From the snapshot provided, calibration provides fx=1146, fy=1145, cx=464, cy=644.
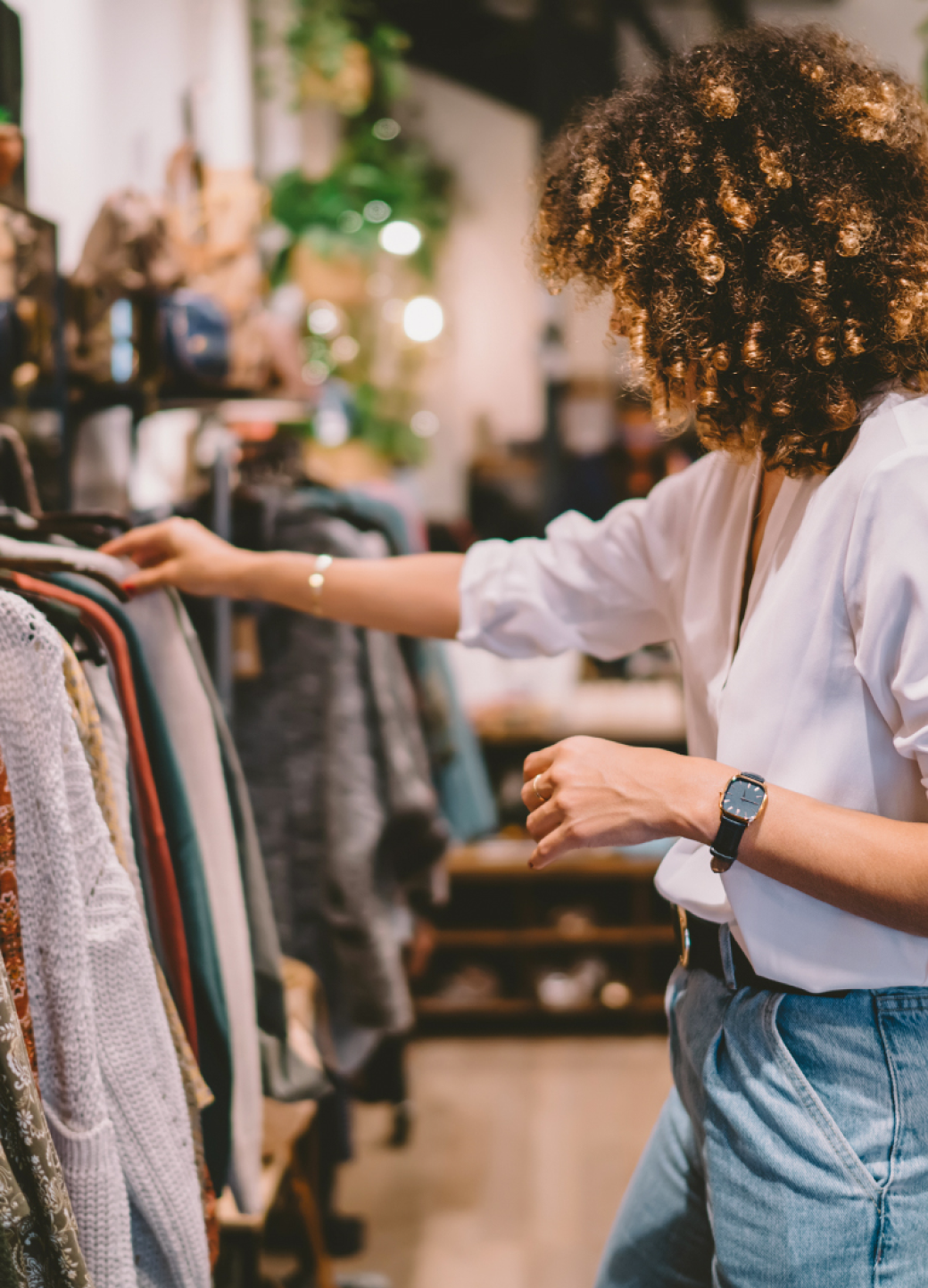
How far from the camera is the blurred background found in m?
1.85

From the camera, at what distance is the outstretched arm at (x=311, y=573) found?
1348mm

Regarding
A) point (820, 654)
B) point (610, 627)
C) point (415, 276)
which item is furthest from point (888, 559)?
point (415, 276)

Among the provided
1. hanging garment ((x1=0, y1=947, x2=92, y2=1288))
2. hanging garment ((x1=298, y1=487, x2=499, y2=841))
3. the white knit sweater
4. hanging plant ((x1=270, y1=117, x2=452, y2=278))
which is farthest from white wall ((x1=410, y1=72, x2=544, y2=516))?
hanging garment ((x1=0, y1=947, x2=92, y2=1288))

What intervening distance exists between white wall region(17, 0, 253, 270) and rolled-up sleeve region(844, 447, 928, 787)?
164 cm

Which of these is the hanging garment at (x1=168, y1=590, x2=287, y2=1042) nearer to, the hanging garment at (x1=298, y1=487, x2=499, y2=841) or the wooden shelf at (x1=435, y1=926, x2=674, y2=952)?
the hanging garment at (x1=298, y1=487, x2=499, y2=841)

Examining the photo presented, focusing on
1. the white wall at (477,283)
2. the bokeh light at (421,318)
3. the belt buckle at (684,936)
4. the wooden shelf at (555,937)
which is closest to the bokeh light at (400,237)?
the bokeh light at (421,318)

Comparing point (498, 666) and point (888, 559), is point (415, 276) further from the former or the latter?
point (888, 559)

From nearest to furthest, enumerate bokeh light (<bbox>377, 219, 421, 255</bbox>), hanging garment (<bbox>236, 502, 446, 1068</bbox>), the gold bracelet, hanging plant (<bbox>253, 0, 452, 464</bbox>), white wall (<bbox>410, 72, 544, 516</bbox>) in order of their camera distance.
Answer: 1. the gold bracelet
2. hanging garment (<bbox>236, 502, 446, 1068</bbox>)
3. hanging plant (<bbox>253, 0, 452, 464</bbox>)
4. bokeh light (<bbox>377, 219, 421, 255</bbox>)
5. white wall (<bbox>410, 72, 544, 516</bbox>)

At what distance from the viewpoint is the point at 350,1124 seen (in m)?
2.25

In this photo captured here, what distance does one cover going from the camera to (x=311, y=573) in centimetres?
138

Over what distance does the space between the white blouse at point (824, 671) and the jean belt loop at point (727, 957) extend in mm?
18

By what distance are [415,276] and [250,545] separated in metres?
3.52

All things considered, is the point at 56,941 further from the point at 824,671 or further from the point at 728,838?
the point at 824,671

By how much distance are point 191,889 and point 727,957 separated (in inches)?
21.4
